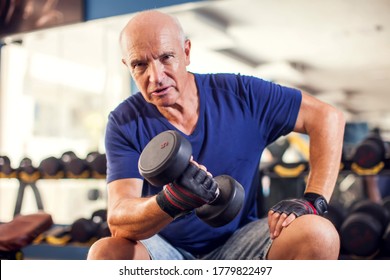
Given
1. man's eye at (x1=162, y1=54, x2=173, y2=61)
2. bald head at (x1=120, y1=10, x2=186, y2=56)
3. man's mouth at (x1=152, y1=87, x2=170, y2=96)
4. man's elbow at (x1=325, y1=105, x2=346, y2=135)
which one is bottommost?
man's elbow at (x1=325, y1=105, x2=346, y2=135)

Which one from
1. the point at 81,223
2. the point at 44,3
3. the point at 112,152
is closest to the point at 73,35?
the point at 44,3

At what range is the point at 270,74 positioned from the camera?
3480 mm

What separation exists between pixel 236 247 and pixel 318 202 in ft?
0.62

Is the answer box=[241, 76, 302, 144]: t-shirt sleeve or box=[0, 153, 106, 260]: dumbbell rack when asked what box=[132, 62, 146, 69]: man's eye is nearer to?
box=[241, 76, 302, 144]: t-shirt sleeve

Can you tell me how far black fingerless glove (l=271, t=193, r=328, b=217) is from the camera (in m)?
0.78

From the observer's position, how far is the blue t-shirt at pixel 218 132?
0.93 metres

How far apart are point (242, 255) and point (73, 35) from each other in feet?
6.47

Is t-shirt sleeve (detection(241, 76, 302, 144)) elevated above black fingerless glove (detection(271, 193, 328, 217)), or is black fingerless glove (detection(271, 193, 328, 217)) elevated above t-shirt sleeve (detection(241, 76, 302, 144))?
t-shirt sleeve (detection(241, 76, 302, 144))

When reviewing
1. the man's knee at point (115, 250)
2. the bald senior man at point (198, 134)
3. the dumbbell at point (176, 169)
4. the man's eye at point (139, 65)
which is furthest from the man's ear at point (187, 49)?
the man's knee at point (115, 250)

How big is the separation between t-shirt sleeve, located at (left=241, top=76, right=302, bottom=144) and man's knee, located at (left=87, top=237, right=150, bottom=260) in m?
0.36

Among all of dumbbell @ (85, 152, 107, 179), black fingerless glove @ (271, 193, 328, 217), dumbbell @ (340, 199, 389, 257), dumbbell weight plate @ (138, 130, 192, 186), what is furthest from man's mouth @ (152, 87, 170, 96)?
dumbbell @ (85, 152, 107, 179)

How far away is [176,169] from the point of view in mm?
682

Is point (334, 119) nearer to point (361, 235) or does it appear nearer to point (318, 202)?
point (318, 202)

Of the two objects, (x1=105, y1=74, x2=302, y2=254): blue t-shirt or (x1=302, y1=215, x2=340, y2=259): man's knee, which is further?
(x1=105, y1=74, x2=302, y2=254): blue t-shirt
